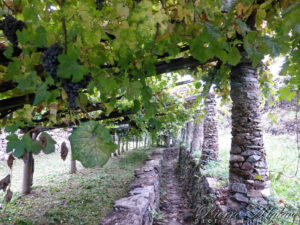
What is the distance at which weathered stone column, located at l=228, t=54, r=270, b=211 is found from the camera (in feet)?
Answer: 11.2

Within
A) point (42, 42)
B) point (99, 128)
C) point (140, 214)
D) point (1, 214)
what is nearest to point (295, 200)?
point (140, 214)

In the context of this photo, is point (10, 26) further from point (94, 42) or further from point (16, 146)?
point (16, 146)

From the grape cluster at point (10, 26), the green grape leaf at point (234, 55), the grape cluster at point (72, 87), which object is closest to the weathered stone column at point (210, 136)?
the green grape leaf at point (234, 55)

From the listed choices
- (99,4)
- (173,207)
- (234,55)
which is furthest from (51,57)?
(173,207)

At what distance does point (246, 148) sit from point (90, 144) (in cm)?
335

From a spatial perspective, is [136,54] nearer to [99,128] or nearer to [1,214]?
[99,128]

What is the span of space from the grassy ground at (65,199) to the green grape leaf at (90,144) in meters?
5.12

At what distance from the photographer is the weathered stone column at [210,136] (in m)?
7.79

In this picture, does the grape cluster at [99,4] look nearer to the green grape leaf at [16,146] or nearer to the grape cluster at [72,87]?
the grape cluster at [72,87]

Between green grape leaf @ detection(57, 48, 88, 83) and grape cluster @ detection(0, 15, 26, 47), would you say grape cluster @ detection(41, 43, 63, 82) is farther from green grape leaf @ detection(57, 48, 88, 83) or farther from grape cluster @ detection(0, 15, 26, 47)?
grape cluster @ detection(0, 15, 26, 47)

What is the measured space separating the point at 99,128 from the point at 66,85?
1.29ft

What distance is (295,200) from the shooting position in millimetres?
3773

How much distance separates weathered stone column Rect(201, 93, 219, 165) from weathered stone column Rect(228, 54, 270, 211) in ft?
14.0

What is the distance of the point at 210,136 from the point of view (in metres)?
8.05
